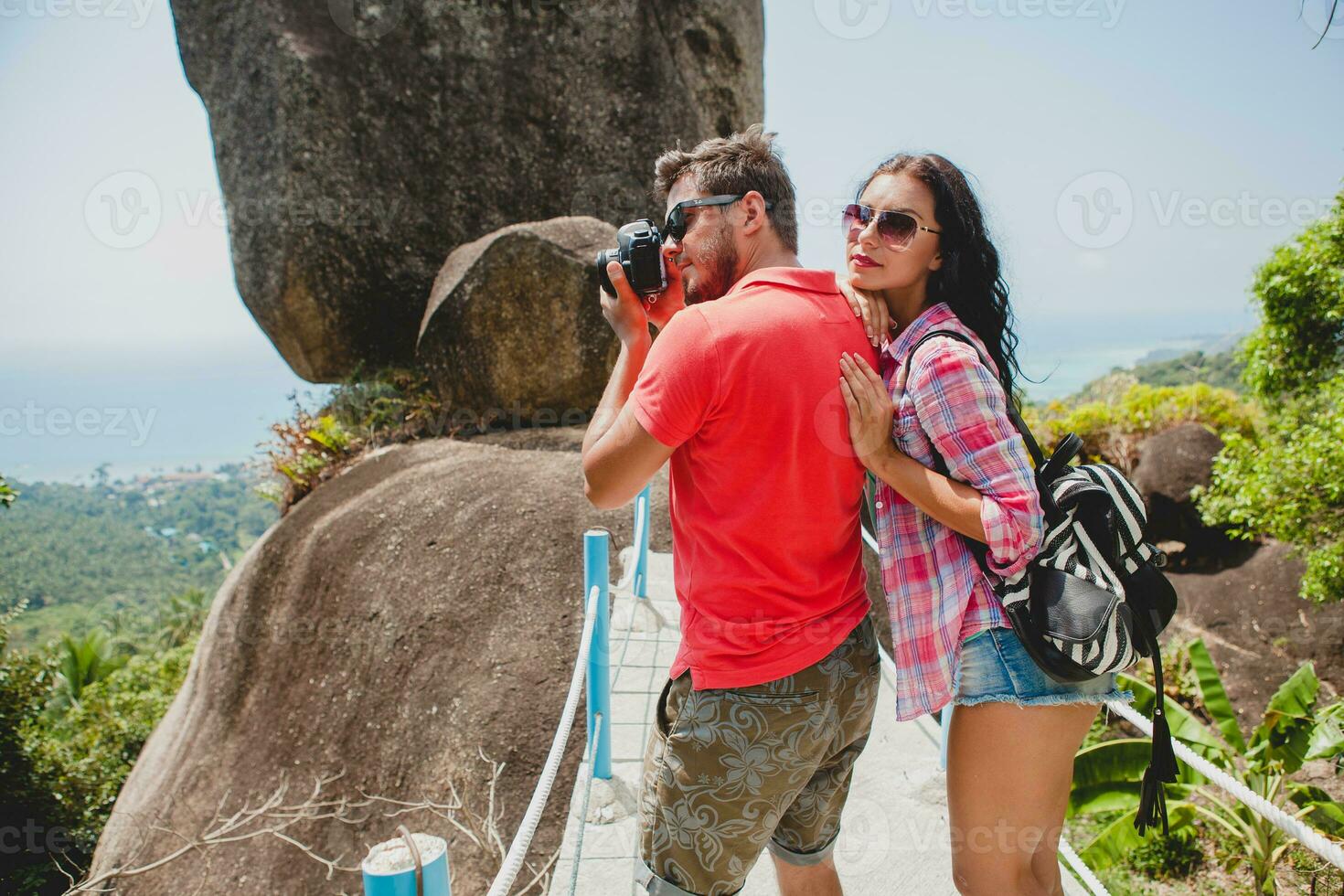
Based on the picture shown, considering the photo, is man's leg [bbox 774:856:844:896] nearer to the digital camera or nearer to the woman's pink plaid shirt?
the woman's pink plaid shirt

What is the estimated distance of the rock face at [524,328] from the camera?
8.33 meters

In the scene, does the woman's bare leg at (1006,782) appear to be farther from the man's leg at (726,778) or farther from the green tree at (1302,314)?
the green tree at (1302,314)

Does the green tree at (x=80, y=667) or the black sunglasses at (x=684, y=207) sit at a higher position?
the black sunglasses at (x=684, y=207)

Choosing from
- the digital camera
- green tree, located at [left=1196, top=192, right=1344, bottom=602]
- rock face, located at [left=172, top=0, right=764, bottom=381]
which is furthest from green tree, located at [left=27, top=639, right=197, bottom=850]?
green tree, located at [left=1196, top=192, right=1344, bottom=602]

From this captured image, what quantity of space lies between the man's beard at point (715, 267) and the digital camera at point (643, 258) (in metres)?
0.12

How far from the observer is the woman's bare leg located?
1.48 m

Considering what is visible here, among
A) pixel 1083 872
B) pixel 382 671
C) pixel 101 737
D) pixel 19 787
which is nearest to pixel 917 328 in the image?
pixel 1083 872

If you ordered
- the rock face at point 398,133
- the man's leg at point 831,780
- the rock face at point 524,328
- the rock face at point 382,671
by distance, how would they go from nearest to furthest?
the man's leg at point 831,780, the rock face at point 382,671, the rock face at point 524,328, the rock face at point 398,133

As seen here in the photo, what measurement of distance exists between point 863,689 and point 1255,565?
9.55 meters

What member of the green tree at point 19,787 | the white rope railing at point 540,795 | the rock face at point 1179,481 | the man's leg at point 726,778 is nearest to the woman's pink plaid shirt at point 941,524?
the man's leg at point 726,778

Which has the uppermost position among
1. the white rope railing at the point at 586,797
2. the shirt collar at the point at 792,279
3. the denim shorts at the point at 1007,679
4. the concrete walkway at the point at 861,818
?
the shirt collar at the point at 792,279

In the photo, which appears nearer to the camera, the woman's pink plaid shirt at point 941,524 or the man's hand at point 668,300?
the woman's pink plaid shirt at point 941,524

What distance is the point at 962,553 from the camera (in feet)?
5.16

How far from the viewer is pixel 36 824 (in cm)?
818
